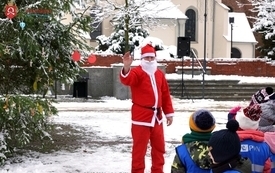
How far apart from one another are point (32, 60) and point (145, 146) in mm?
2346

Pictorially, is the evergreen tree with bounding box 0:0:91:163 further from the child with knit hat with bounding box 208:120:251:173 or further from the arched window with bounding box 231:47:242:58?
the arched window with bounding box 231:47:242:58

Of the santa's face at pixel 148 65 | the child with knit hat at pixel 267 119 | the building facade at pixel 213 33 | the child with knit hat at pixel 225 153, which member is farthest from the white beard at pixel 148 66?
the building facade at pixel 213 33

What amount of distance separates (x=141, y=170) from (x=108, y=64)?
77.1ft

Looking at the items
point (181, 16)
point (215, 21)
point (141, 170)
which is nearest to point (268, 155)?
point (141, 170)

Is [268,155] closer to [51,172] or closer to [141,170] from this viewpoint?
[141,170]

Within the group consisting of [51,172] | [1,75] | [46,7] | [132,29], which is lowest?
[51,172]

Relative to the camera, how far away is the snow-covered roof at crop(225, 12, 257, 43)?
4859 centimetres

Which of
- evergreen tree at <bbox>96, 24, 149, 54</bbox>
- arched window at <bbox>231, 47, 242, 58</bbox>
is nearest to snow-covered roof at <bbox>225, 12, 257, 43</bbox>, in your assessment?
arched window at <bbox>231, 47, 242, 58</bbox>

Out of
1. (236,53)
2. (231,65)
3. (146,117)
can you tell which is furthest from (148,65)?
(236,53)

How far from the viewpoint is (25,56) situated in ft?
25.6

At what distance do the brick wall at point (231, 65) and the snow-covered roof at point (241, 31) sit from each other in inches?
548

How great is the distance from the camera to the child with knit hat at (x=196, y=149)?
427 centimetres

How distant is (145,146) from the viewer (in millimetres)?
6734

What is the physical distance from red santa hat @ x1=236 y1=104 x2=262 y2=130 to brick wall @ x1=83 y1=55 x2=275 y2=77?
25505 mm
